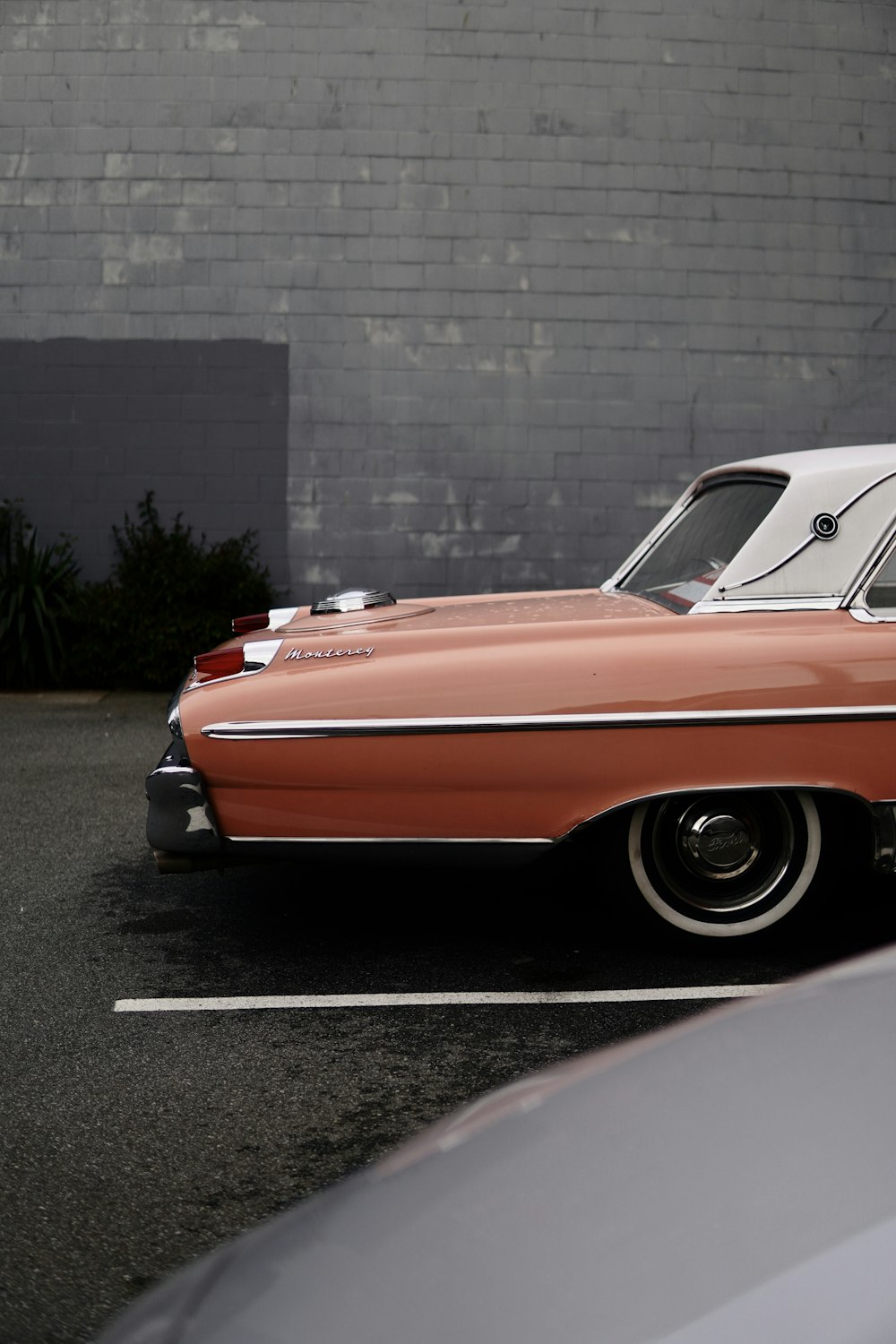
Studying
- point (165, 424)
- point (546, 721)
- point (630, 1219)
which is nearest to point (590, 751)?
point (546, 721)

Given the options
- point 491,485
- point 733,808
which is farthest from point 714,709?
point 491,485

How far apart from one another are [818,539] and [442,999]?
1793 mm

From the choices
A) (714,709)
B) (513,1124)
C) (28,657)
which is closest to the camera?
(513,1124)

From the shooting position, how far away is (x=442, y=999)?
3.73 metres

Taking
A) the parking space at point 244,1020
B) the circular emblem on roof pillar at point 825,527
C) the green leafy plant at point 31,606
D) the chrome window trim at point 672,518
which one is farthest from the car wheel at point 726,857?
the green leafy plant at point 31,606

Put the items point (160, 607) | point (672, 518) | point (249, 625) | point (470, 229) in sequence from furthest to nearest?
point (470, 229), point (160, 607), point (672, 518), point (249, 625)

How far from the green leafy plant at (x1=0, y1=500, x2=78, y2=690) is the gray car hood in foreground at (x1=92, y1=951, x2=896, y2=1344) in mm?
8454

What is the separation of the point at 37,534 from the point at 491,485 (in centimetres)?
349

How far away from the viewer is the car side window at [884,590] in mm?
3984

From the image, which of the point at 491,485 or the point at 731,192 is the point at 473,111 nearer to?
the point at 731,192

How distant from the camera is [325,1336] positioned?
1240mm

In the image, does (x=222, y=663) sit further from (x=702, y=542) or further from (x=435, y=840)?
(x=702, y=542)

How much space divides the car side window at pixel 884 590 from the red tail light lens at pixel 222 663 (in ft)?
6.33

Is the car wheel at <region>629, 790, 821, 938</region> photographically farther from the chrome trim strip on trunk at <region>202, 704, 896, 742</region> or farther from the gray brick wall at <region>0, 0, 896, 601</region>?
the gray brick wall at <region>0, 0, 896, 601</region>
